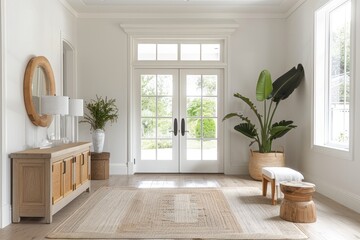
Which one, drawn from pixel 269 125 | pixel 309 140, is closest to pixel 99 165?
pixel 269 125

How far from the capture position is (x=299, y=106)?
241 inches

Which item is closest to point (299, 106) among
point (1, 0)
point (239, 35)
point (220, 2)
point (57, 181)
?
point (239, 35)

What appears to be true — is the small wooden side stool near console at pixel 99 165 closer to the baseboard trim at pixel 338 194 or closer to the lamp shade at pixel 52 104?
the lamp shade at pixel 52 104

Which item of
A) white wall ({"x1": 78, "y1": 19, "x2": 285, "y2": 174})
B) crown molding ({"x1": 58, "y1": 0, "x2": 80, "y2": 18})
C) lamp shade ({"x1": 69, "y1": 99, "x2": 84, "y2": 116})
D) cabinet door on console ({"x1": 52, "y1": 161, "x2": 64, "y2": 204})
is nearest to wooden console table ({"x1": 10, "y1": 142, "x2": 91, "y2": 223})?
cabinet door on console ({"x1": 52, "y1": 161, "x2": 64, "y2": 204})

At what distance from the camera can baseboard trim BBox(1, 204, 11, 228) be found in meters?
3.57

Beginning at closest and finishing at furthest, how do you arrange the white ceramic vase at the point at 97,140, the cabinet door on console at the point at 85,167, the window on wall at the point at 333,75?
1. the window on wall at the point at 333,75
2. the cabinet door on console at the point at 85,167
3. the white ceramic vase at the point at 97,140

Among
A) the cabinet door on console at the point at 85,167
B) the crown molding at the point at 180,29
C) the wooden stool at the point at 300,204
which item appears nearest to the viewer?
the wooden stool at the point at 300,204

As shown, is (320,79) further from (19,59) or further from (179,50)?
(19,59)

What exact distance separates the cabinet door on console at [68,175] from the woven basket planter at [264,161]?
3227mm

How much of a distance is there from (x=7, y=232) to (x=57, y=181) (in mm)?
720

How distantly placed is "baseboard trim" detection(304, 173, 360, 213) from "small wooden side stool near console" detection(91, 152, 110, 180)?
141 inches

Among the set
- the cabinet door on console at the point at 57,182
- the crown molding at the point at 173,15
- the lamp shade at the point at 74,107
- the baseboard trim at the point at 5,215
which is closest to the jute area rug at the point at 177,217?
the cabinet door on console at the point at 57,182

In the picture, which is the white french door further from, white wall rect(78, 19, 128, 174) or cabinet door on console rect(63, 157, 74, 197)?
cabinet door on console rect(63, 157, 74, 197)

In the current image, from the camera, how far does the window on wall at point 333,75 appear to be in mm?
4688
